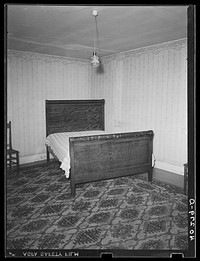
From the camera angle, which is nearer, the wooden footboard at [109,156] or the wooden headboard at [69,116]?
the wooden footboard at [109,156]

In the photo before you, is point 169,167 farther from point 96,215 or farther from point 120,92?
point 96,215

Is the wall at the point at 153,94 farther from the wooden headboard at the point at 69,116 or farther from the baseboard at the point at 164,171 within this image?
the wooden headboard at the point at 69,116

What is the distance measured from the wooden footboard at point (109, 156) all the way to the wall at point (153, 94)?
64cm

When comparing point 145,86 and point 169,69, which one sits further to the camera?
point 145,86

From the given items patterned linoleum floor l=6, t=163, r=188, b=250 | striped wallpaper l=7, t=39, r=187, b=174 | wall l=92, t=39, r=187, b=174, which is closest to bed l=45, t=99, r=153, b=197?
patterned linoleum floor l=6, t=163, r=188, b=250

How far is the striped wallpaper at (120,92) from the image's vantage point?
3953 mm

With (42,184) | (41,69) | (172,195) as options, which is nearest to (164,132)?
(172,195)

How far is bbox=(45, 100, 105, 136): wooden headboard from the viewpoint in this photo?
439cm

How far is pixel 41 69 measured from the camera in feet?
14.7

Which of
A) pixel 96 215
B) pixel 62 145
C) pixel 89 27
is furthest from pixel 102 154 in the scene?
pixel 89 27

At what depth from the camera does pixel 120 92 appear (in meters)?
4.92

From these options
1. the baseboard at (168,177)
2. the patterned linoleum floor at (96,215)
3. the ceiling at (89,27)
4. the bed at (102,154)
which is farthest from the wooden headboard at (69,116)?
the baseboard at (168,177)

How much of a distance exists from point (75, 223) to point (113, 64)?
3.36 metres
